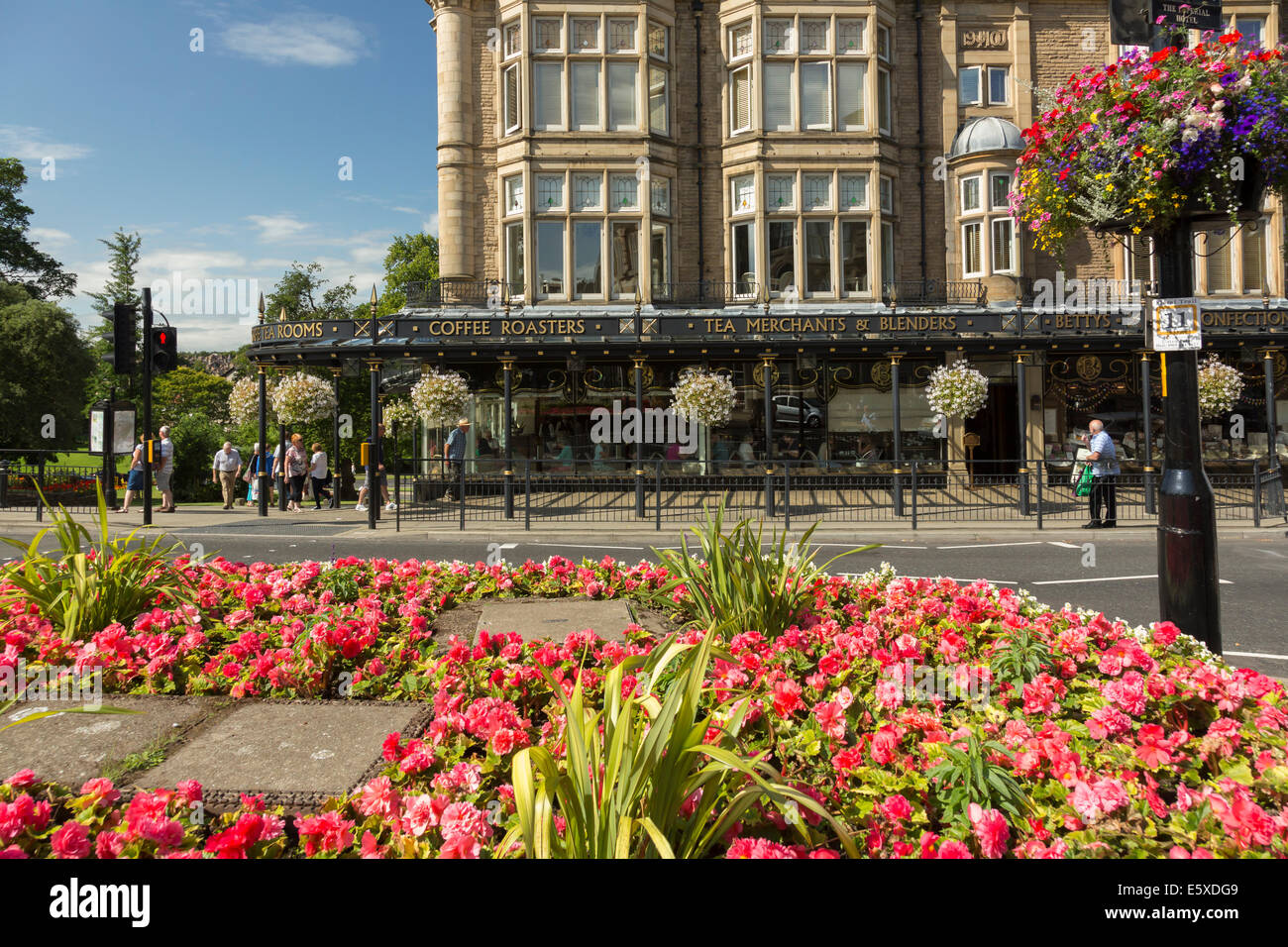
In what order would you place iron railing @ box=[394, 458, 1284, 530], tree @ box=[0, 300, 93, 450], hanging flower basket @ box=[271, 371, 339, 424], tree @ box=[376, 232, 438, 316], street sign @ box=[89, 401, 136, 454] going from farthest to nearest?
1. tree @ box=[376, 232, 438, 316]
2. tree @ box=[0, 300, 93, 450]
3. hanging flower basket @ box=[271, 371, 339, 424]
4. street sign @ box=[89, 401, 136, 454]
5. iron railing @ box=[394, 458, 1284, 530]

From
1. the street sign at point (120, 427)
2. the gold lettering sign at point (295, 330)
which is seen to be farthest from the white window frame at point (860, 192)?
the street sign at point (120, 427)

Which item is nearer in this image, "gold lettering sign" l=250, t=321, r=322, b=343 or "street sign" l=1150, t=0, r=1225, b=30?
"street sign" l=1150, t=0, r=1225, b=30

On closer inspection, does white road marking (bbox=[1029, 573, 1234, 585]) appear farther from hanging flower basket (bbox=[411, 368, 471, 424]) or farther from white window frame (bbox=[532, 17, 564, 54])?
white window frame (bbox=[532, 17, 564, 54])

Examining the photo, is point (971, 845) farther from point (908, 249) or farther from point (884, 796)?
point (908, 249)

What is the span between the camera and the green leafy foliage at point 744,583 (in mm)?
4344

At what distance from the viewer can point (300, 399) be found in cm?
1966

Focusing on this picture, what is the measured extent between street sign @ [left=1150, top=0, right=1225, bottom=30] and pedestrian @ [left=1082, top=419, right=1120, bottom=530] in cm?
1239

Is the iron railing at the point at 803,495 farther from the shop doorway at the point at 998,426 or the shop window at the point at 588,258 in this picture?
the shop window at the point at 588,258

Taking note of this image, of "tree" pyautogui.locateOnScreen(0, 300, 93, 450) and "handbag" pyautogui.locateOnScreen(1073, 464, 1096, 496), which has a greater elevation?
"tree" pyautogui.locateOnScreen(0, 300, 93, 450)

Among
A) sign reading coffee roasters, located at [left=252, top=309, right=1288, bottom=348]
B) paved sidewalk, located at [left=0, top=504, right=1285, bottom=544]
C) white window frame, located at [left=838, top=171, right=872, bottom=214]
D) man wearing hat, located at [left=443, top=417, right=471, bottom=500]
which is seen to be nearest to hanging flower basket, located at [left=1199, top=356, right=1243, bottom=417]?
sign reading coffee roasters, located at [left=252, top=309, right=1288, bottom=348]

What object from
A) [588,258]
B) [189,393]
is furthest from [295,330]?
[189,393]

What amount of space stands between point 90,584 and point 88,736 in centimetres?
164

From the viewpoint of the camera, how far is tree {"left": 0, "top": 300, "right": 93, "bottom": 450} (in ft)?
105
